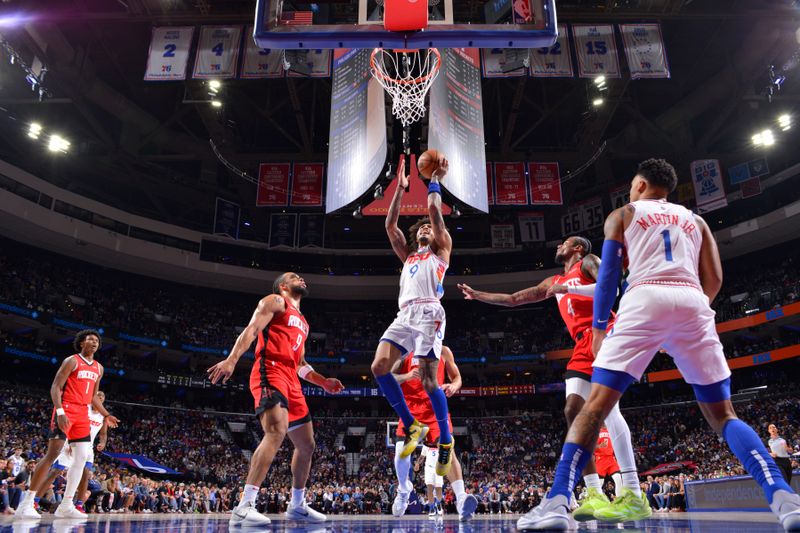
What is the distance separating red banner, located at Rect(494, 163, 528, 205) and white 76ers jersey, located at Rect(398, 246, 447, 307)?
1530 cm

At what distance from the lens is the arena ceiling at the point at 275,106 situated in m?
17.8

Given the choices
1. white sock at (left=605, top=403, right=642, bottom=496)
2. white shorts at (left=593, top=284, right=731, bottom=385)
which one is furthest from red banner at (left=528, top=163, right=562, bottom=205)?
white shorts at (left=593, top=284, right=731, bottom=385)

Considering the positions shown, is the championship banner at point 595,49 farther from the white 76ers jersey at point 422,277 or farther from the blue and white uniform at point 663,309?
the blue and white uniform at point 663,309

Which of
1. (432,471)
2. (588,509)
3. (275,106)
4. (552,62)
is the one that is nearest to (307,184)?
(275,106)

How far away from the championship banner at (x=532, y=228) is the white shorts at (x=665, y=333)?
2738 centimetres

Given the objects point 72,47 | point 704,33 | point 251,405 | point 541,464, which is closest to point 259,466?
point 72,47

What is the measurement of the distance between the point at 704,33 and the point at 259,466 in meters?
25.5

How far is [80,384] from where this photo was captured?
25.3 ft

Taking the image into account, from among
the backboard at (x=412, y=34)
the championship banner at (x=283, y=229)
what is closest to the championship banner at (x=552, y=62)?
the backboard at (x=412, y=34)

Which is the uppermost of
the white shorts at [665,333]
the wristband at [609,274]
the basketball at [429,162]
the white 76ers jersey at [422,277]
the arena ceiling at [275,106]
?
the arena ceiling at [275,106]

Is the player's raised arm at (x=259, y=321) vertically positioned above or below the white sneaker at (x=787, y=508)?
above

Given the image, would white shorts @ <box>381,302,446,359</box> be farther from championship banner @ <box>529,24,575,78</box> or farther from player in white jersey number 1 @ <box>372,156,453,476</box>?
championship banner @ <box>529,24,575,78</box>

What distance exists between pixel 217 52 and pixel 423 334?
45.1ft

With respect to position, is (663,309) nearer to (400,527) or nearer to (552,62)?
(400,527)
